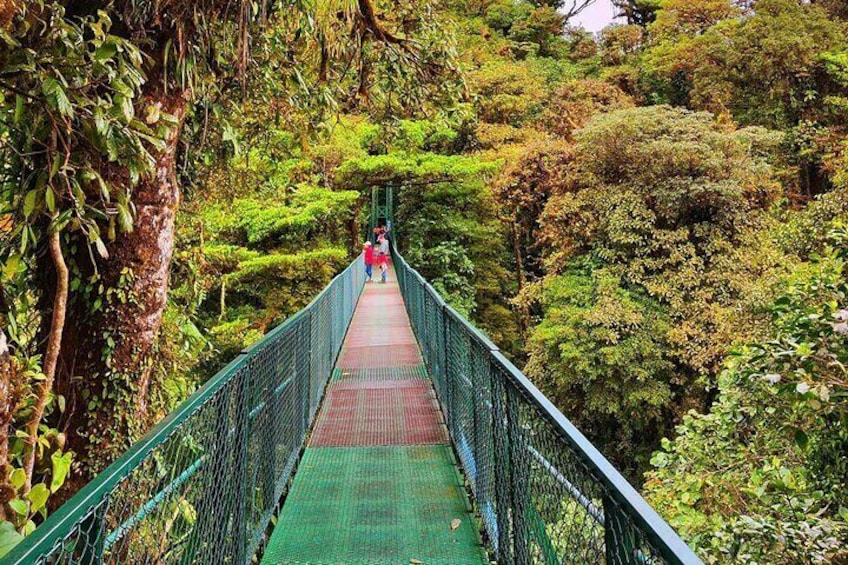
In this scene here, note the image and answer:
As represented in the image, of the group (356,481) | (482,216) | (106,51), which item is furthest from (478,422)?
(482,216)

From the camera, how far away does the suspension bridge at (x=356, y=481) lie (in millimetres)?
1199

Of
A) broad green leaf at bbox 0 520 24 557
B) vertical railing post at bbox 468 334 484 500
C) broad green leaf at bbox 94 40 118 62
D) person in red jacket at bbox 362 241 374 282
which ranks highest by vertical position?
broad green leaf at bbox 94 40 118 62

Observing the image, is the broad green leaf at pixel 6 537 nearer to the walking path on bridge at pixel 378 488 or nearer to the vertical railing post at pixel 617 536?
the vertical railing post at pixel 617 536

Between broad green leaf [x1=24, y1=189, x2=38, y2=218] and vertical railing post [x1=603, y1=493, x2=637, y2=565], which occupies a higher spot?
broad green leaf [x1=24, y1=189, x2=38, y2=218]

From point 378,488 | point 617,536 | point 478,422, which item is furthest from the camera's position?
point 378,488

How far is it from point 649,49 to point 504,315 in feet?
39.1

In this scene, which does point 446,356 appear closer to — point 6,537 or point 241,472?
point 241,472

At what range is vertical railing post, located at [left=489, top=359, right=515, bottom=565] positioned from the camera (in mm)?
2221

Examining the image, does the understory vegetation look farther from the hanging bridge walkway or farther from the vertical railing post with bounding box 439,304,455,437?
the vertical railing post with bounding box 439,304,455,437

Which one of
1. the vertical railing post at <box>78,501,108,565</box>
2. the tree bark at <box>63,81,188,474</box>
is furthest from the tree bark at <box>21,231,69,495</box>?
the vertical railing post at <box>78,501,108,565</box>

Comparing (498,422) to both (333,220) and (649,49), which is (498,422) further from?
(649,49)

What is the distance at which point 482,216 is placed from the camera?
65.3 feet

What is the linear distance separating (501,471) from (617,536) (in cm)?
123

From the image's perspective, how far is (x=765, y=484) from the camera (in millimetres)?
3688
